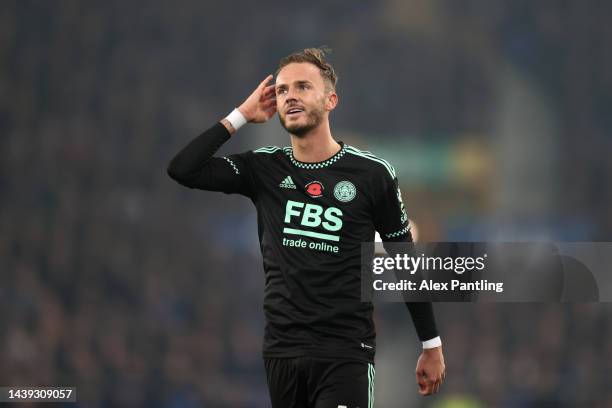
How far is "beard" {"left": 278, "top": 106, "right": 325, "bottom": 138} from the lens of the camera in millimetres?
3533

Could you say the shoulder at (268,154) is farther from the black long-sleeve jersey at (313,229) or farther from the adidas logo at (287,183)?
the adidas logo at (287,183)

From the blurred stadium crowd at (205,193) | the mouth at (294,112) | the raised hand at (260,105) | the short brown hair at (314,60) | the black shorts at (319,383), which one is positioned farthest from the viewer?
the blurred stadium crowd at (205,193)

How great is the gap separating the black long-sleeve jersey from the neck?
3 cm

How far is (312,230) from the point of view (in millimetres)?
3451

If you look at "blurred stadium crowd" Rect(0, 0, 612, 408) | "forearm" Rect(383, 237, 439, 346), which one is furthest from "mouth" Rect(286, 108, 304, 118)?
"blurred stadium crowd" Rect(0, 0, 612, 408)

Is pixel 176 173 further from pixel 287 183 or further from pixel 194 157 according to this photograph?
pixel 287 183

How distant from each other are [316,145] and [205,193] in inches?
239

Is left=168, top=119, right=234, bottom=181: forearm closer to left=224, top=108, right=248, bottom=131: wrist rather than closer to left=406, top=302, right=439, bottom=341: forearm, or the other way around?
left=224, top=108, right=248, bottom=131: wrist

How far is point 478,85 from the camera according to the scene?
10.4 m

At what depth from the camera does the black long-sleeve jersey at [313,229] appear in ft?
11.0

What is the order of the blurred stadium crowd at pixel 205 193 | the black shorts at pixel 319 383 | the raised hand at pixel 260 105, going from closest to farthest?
the black shorts at pixel 319 383 < the raised hand at pixel 260 105 < the blurred stadium crowd at pixel 205 193

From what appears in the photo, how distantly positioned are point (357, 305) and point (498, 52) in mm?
7855

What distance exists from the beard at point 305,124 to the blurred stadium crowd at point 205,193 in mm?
5080

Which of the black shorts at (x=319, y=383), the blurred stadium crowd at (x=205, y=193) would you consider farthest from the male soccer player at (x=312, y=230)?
the blurred stadium crowd at (x=205, y=193)
